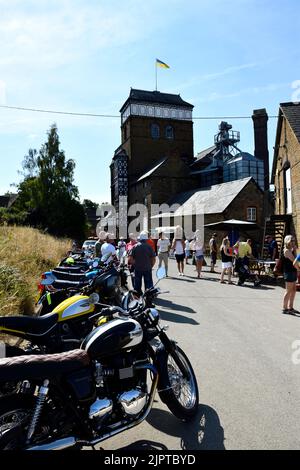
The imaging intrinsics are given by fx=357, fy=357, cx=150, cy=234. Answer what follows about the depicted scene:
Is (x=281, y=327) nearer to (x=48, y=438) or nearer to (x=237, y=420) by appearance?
(x=237, y=420)

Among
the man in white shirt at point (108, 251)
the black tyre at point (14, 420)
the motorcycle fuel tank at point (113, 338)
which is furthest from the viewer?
the man in white shirt at point (108, 251)

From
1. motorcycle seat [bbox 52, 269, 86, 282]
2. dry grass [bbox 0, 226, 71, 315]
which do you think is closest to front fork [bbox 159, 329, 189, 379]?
dry grass [bbox 0, 226, 71, 315]

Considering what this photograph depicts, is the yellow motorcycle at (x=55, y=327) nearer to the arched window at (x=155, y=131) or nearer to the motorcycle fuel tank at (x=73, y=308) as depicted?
the motorcycle fuel tank at (x=73, y=308)

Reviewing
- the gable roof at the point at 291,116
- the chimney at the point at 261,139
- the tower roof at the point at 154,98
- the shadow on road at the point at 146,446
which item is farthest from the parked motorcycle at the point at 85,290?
the tower roof at the point at 154,98

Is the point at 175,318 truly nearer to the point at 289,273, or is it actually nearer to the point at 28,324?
the point at 289,273

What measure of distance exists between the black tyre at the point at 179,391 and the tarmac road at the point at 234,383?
0.41 ft

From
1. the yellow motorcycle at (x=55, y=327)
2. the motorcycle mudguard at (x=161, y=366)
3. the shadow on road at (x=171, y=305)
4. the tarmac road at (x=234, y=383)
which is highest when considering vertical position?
the yellow motorcycle at (x=55, y=327)

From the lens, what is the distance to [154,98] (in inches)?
2330

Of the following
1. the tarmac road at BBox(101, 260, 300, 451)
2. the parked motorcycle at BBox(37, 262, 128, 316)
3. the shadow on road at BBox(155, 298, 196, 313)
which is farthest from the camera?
the shadow on road at BBox(155, 298, 196, 313)

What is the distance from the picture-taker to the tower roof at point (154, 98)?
57.4 metres

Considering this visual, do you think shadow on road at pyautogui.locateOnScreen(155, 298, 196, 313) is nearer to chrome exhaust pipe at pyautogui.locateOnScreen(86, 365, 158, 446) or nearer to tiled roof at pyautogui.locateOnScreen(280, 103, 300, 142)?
chrome exhaust pipe at pyautogui.locateOnScreen(86, 365, 158, 446)

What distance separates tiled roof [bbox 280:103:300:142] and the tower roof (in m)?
40.1

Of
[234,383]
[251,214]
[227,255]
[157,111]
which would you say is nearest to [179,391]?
[234,383]

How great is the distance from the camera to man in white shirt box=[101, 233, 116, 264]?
7.73 meters
